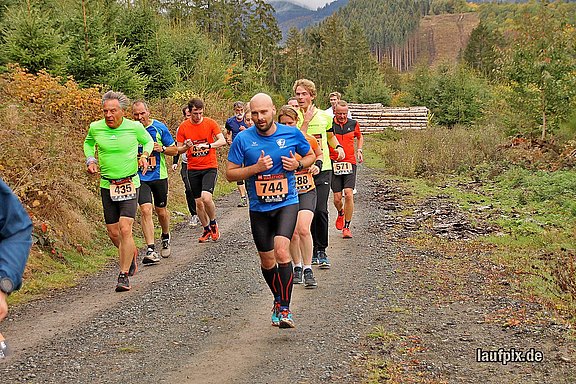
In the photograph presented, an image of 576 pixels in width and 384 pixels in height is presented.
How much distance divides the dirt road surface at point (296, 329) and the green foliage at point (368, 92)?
41.3 m

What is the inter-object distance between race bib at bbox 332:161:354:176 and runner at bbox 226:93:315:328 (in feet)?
14.4

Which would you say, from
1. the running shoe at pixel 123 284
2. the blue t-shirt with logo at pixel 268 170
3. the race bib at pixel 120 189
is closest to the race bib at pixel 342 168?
the race bib at pixel 120 189

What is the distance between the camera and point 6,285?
2.47m

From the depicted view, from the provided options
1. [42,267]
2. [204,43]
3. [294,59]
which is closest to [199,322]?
→ [42,267]

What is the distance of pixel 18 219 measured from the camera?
2.62 meters

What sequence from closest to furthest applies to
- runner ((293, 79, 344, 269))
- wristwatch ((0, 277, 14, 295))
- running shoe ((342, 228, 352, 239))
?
wristwatch ((0, 277, 14, 295))
runner ((293, 79, 344, 269))
running shoe ((342, 228, 352, 239))

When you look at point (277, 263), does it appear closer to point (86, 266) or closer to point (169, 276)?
point (169, 276)

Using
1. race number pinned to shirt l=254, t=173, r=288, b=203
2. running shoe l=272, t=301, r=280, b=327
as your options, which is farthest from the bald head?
running shoe l=272, t=301, r=280, b=327

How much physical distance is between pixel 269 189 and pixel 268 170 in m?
0.18

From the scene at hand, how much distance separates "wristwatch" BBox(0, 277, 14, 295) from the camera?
245 centimetres

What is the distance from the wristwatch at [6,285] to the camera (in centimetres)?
245

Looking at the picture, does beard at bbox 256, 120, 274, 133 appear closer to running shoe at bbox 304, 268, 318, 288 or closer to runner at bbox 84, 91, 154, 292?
running shoe at bbox 304, 268, 318, 288

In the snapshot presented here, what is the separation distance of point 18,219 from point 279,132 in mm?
4228

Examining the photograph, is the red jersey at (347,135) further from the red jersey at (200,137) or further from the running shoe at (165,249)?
the running shoe at (165,249)
